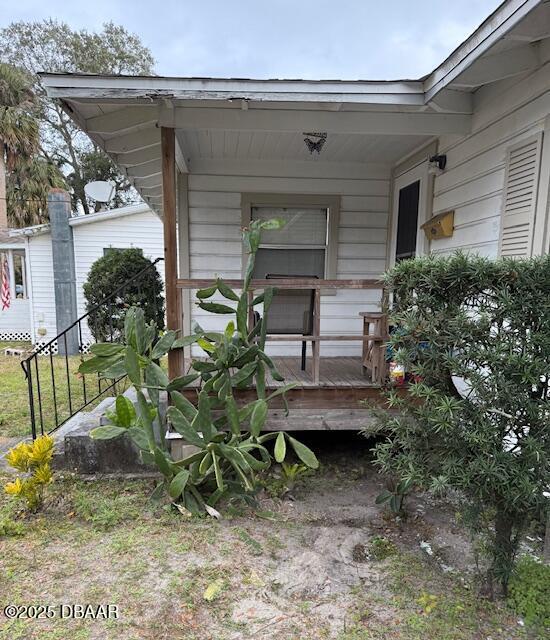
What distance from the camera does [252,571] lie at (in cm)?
216

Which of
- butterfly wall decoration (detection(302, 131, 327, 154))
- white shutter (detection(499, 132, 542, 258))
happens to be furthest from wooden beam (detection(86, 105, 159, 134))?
white shutter (detection(499, 132, 542, 258))

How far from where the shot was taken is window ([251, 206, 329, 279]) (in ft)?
15.7

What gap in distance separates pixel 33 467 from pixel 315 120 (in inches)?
127

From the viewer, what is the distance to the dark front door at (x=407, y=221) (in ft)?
13.7

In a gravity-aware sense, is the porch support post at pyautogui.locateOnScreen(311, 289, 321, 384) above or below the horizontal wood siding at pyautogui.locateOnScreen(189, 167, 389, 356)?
below

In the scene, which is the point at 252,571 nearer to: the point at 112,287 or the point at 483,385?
the point at 483,385

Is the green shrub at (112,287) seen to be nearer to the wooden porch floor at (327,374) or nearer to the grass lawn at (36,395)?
the grass lawn at (36,395)

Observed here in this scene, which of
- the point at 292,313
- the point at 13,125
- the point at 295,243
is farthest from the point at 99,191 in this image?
the point at 13,125

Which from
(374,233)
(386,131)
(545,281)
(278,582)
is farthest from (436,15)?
(278,582)

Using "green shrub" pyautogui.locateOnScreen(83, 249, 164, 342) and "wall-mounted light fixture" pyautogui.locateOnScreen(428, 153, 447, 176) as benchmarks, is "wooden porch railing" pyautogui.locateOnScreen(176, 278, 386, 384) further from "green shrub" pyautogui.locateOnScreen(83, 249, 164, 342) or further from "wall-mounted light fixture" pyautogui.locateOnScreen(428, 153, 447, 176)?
"green shrub" pyautogui.locateOnScreen(83, 249, 164, 342)

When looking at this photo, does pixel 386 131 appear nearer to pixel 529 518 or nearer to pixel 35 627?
pixel 529 518

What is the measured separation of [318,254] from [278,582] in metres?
3.59

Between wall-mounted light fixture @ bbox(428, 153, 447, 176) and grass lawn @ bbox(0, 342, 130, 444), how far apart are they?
12.2 feet

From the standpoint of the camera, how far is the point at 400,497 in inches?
102
